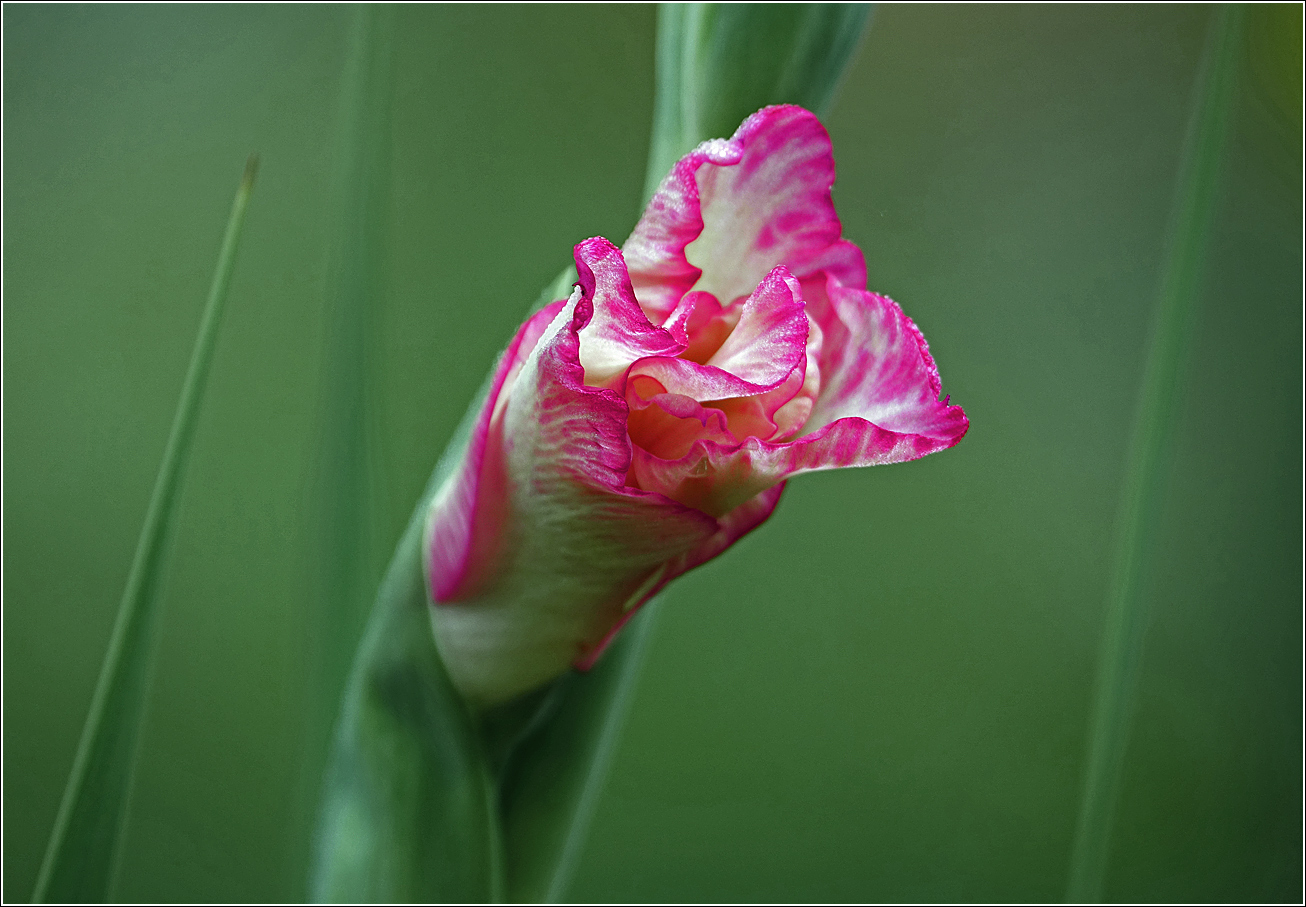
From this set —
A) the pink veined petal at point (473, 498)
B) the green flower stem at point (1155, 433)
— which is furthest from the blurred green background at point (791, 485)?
the pink veined petal at point (473, 498)

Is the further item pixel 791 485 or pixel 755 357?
pixel 791 485

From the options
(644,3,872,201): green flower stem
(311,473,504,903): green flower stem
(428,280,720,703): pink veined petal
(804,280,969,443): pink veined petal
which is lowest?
(311,473,504,903): green flower stem

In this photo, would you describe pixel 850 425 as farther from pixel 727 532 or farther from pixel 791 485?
pixel 791 485

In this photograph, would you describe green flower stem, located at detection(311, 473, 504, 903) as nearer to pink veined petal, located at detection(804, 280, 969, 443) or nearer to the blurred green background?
pink veined petal, located at detection(804, 280, 969, 443)

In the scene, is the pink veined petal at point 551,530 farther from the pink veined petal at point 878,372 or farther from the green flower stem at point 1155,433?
the green flower stem at point 1155,433

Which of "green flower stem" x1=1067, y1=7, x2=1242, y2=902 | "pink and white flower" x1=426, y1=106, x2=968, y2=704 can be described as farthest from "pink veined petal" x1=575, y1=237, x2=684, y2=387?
"green flower stem" x1=1067, y1=7, x2=1242, y2=902

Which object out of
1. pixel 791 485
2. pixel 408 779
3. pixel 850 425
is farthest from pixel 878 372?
pixel 791 485
